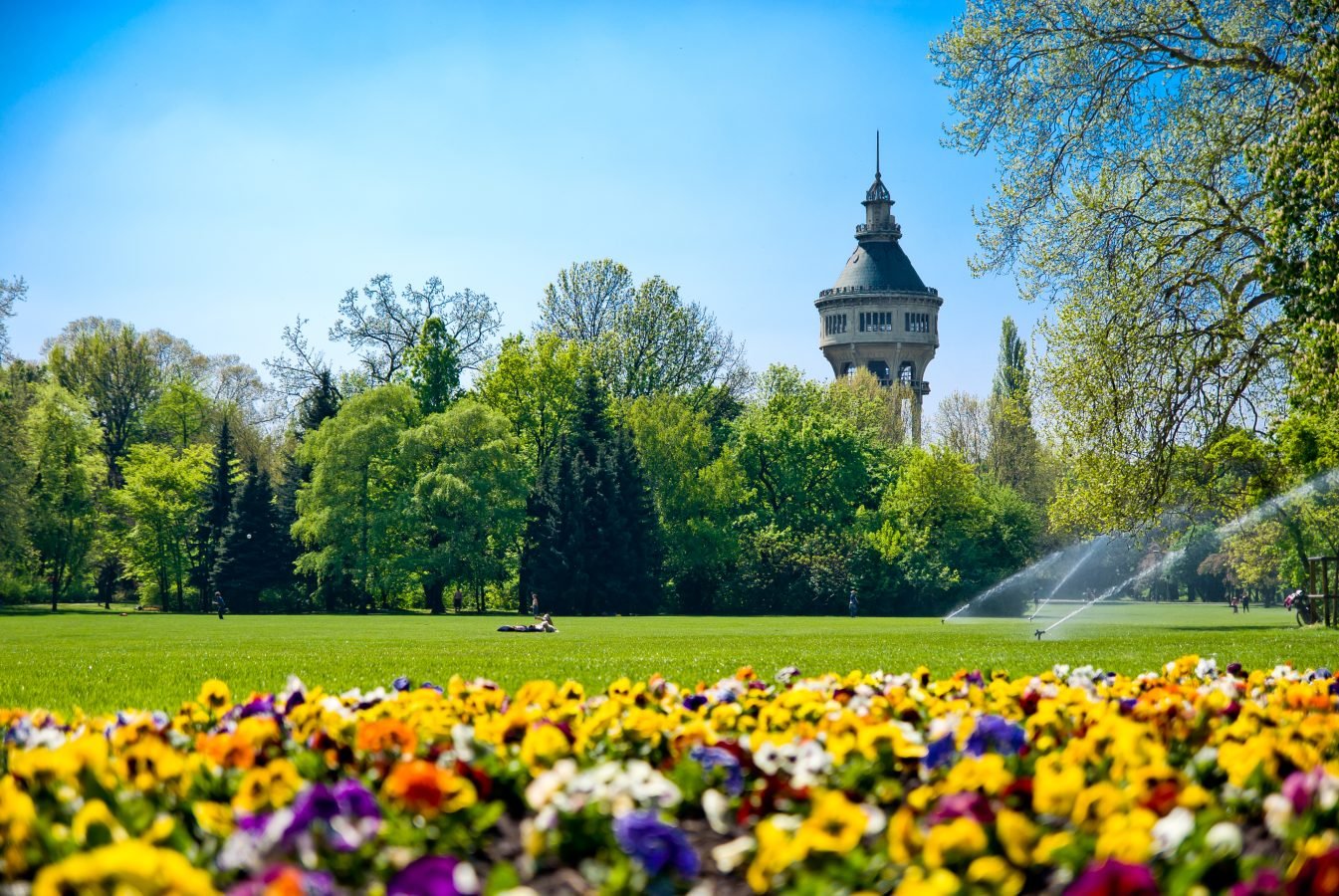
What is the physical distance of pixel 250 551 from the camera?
5956 cm

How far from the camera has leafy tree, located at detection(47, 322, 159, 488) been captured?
216 ft

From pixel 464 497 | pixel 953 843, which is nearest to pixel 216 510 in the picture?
pixel 464 497

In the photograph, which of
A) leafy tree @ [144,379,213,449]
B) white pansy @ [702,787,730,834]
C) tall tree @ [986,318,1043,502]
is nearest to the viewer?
white pansy @ [702,787,730,834]

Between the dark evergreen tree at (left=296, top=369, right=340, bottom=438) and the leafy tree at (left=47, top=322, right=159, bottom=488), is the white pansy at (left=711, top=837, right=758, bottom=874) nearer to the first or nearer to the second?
the dark evergreen tree at (left=296, top=369, right=340, bottom=438)

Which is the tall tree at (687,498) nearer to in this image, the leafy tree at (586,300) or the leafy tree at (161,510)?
the leafy tree at (586,300)

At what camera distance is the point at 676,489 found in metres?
62.4

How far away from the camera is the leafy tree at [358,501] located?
57344 millimetres

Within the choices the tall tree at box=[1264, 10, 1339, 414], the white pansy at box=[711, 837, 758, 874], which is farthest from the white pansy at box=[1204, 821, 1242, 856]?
the tall tree at box=[1264, 10, 1339, 414]

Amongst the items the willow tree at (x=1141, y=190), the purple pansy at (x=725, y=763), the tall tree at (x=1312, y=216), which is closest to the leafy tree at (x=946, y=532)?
the willow tree at (x=1141, y=190)

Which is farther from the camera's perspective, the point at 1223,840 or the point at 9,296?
the point at 9,296

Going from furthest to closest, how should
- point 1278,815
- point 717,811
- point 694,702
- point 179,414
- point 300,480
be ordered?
point 179,414, point 300,480, point 694,702, point 717,811, point 1278,815

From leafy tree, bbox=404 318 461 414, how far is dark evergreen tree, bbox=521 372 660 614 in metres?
7.32

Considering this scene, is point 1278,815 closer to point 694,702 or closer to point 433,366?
point 694,702

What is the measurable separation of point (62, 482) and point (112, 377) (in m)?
9.63
